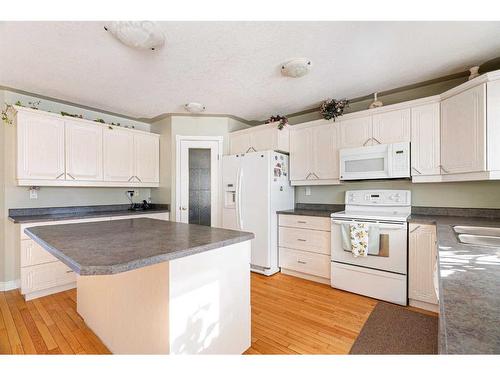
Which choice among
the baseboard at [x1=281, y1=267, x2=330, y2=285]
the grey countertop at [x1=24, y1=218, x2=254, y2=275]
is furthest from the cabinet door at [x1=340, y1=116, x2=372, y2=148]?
the grey countertop at [x1=24, y1=218, x2=254, y2=275]

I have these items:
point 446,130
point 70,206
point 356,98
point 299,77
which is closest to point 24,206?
point 70,206

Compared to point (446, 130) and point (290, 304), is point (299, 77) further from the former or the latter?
point (290, 304)

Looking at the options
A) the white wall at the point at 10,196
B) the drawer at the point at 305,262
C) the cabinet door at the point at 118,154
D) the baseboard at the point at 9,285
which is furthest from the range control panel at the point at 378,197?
the baseboard at the point at 9,285

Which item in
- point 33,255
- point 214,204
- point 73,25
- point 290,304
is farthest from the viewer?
point 214,204

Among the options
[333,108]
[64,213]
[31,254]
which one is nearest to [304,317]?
[333,108]

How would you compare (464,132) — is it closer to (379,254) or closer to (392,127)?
(392,127)

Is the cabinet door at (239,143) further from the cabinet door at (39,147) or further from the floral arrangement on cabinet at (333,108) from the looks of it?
the cabinet door at (39,147)

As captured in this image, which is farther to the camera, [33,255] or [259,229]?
[259,229]

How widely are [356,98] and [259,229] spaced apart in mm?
2215

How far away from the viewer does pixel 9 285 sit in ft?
9.10

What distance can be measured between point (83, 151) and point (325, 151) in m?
3.27

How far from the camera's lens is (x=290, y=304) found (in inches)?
95.3

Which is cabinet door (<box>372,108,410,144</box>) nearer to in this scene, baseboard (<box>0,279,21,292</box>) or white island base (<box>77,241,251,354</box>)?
white island base (<box>77,241,251,354</box>)

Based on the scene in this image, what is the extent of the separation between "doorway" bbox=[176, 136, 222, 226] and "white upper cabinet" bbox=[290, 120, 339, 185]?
122 centimetres
